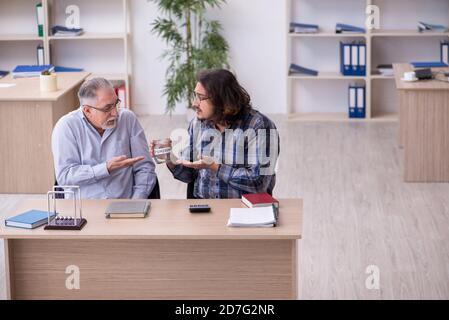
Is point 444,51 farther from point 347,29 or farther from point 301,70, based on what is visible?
point 301,70

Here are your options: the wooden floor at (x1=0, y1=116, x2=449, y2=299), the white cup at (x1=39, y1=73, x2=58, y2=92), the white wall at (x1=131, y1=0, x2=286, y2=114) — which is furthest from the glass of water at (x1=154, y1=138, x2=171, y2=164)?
the white wall at (x1=131, y1=0, x2=286, y2=114)

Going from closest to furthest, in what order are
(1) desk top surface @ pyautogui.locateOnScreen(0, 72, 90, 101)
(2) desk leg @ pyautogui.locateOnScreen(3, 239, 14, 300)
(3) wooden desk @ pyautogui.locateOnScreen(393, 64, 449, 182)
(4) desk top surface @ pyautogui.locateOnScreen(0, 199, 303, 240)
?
(4) desk top surface @ pyautogui.locateOnScreen(0, 199, 303, 240), (2) desk leg @ pyautogui.locateOnScreen(3, 239, 14, 300), (1) desk top surface @ pyautogui.locateOnScreen(0, 72, 90, 101), (3) wooden desk @ pyautogui.locateOnScreen(393, 64, 449, 182)

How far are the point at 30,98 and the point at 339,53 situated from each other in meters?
3.58

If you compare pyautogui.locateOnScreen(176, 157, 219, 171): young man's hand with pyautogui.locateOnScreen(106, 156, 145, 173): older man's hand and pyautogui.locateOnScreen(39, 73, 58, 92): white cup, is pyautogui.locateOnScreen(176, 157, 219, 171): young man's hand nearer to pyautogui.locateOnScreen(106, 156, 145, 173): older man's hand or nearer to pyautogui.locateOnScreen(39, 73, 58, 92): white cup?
pyautogui.locateOnScreen(106, 156, 145, 173): older man's hand

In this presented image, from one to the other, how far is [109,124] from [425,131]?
287 centimetres

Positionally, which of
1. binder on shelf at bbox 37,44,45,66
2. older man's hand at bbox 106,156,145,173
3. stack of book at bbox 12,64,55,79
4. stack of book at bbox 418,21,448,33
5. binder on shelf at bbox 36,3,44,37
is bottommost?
older man's hand at bbox 106,156,145,173

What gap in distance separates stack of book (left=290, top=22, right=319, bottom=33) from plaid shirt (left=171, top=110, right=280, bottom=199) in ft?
14.0

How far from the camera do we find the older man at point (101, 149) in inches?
167

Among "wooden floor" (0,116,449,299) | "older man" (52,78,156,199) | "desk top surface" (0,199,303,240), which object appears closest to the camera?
"desk top surface" (0,199,303,240)

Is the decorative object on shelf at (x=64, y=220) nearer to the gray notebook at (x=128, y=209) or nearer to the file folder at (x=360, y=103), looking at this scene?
the gray notebook at (x=128, y=209)

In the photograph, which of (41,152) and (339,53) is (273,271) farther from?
(339,53)

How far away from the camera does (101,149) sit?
4352 mm

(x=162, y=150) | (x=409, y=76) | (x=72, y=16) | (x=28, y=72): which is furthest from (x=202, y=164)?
(x=72, y=16)

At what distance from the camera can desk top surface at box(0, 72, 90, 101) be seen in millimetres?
6035
